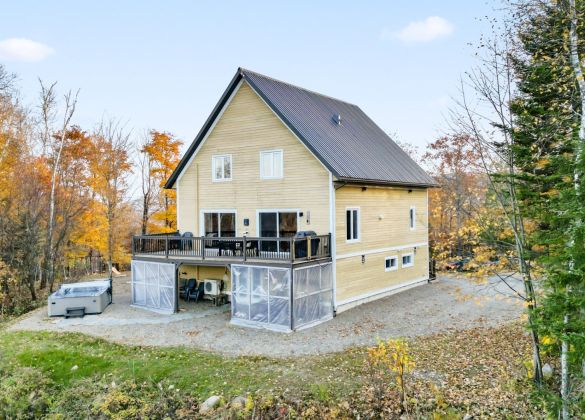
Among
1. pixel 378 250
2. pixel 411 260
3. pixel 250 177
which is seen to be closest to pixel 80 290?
pixel 250 177

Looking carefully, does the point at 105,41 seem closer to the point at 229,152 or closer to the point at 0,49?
the point at 0,49

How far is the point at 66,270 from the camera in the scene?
92.7 ft

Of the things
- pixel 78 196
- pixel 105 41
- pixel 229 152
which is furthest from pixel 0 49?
pixel 229 152

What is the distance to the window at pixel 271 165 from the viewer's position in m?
17.1

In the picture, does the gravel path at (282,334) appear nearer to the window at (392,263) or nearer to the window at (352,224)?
the window at (392,263)

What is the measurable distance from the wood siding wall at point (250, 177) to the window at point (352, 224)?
1.23m

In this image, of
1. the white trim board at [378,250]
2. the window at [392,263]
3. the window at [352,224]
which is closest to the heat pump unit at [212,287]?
the white trim board at [378,250]

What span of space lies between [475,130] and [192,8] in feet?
54.9

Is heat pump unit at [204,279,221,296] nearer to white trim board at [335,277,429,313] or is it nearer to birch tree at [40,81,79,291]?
white trim board at [335,277,429,313]

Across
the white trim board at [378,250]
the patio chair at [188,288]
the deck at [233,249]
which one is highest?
the deck at [233,249]

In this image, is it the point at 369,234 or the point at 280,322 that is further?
the point at 369,234

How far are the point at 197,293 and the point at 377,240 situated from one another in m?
8.34

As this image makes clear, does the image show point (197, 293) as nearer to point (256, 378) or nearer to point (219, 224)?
point (219, 224)

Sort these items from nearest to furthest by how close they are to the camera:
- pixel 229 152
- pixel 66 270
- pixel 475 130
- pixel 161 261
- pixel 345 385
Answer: pixel 475 130
pixel 345 385
pixel 161 261
pixel 229 152
pixel 66 270
